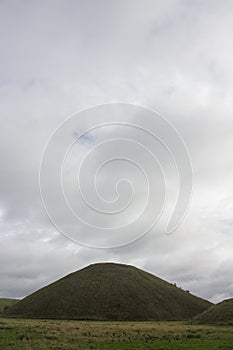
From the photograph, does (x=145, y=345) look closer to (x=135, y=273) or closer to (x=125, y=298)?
(x=125, y=298)

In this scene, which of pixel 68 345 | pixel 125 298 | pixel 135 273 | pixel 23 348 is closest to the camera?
pixel 23 348

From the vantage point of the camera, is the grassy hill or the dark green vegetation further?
the grassy hill

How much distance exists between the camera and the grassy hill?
12388 centimetres

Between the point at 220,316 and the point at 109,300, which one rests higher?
the point at 109,300

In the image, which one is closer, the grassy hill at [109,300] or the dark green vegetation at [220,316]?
the dark green vegetation at [220,316]

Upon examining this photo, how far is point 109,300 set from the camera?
13350 centimetres

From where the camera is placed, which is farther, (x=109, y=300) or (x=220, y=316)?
(x=109, y=300)

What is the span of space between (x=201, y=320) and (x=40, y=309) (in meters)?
59.8

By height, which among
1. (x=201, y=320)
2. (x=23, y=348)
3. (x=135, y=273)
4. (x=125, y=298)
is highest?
(x=135, y=273)

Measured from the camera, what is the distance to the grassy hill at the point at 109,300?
123875 mm

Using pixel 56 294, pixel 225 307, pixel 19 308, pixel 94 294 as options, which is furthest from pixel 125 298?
pixel 225 307

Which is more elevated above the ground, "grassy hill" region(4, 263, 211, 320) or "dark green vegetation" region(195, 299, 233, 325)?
"grassy hill" region(4, 263, 211, 320)

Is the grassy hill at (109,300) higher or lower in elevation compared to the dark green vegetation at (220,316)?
higher

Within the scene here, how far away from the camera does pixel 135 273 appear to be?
16588cm
